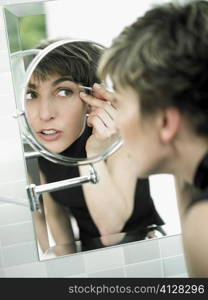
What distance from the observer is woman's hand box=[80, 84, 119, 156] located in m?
1.63

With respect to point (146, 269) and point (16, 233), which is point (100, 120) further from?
point (146, 269)

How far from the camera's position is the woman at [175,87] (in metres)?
1.06

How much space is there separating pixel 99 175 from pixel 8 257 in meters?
0.51

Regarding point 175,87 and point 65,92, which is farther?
point 65,92

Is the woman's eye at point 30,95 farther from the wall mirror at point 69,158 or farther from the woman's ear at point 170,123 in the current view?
the woman's ear at point 170,123

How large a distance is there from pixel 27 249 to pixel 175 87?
103 centimetres

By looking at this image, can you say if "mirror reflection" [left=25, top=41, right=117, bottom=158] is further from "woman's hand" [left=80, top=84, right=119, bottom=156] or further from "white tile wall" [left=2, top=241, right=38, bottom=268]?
"white tile wall" [left=2, top=241, right=38, bottom=268]

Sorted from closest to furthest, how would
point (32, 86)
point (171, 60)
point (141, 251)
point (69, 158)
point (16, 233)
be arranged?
point (171, 60)
point (32, 86)
point (69, 158)
point (16, 233)
point (141, 251)

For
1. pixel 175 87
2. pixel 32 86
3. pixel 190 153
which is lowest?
pixel 190 153

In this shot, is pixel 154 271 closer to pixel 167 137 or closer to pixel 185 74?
pixel 167 137

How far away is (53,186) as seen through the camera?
168cm

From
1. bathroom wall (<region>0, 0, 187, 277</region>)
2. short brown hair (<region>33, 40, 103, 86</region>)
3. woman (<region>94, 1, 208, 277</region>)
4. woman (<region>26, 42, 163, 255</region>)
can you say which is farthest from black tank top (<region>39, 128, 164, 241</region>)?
woman (<region>94, 1, 208, 277</region>)

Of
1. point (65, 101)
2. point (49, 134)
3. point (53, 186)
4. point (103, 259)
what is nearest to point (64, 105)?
point (65, 101)
